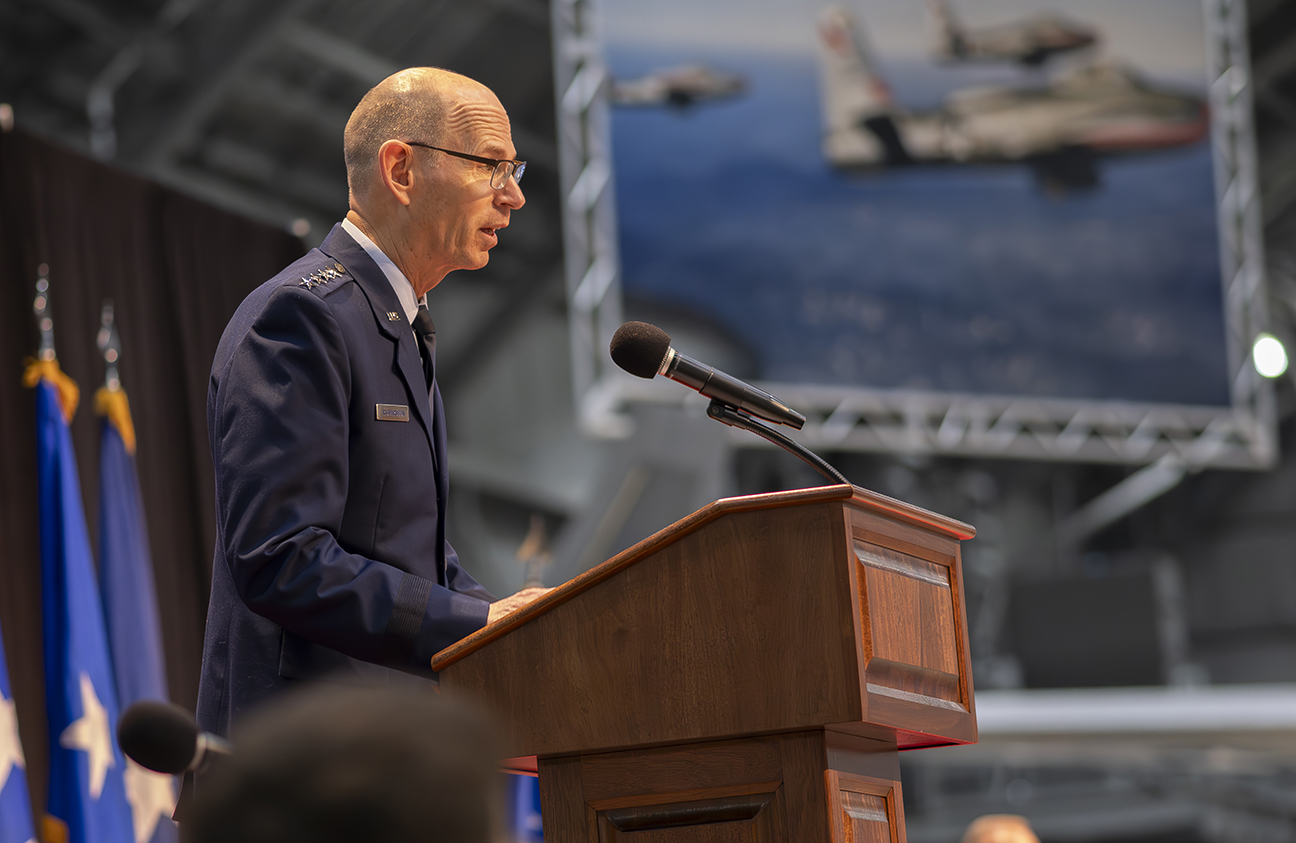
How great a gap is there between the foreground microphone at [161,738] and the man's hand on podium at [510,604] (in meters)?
0.50

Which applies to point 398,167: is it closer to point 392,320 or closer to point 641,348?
point 392,320

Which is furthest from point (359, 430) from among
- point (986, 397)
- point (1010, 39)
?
point (1010, 39)

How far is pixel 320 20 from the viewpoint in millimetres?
8695

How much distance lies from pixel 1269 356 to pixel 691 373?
232 inches

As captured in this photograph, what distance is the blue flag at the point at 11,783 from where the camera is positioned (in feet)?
10.8

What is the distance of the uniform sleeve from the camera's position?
5.37ft

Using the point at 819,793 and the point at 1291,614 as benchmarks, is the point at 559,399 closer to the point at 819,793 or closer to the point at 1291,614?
the point at 1291,614

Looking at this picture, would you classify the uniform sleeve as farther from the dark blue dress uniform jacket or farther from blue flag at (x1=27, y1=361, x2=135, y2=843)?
blue flag at (x1=27, y1=361, x2=135, y2=843)

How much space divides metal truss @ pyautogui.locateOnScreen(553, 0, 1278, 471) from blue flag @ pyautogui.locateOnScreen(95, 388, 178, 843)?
12.5ft

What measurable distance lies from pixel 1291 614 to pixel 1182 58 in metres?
4.31

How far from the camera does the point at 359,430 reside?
5.89 ft

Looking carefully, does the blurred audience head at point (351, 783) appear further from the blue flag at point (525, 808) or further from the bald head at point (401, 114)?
the blue flag at point (525, 808)

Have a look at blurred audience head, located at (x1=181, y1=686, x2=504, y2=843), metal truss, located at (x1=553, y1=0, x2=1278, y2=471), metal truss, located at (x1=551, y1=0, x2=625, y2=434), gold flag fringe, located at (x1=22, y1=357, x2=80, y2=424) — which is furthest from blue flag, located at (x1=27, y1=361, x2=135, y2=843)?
metal truss, located at (x1=551, y1=0, x2=625, y2=434)

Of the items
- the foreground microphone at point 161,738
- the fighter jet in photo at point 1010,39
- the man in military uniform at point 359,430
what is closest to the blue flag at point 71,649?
the man in military uniform at point 359,430
